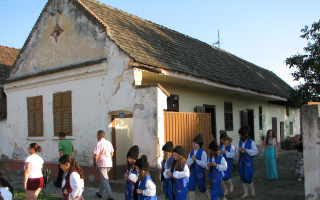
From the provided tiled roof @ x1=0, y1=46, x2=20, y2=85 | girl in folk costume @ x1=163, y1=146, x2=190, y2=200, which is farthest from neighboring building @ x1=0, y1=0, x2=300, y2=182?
girl in folk costume @ x1=163, y1=146, x2=190, y2=200

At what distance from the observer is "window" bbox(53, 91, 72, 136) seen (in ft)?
36.7

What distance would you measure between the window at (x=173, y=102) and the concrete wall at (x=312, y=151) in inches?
203

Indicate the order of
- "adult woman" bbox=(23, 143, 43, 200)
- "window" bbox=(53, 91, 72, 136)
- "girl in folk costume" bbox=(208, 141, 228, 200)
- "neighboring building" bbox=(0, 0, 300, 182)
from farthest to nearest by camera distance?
"window" bbox=(53, 91, 72, 136) → "neighboring building" bbox=(0, 0, 300, 182) → "girl in folk costume" bbox=(208, 141, 228, 200) → "adult woman" bbox=(23, 143, 43, 200)

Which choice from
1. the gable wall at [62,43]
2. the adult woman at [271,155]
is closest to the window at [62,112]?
the gable wall at [62,43]

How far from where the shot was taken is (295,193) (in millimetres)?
8719

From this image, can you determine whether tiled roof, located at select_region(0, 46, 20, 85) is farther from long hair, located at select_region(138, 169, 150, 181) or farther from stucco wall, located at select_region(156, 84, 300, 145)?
long hair, located at select_region(138, 169, 150, 181)

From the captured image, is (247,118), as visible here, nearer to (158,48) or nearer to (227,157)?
(158,48)

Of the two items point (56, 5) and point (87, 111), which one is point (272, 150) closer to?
point (87, 111)

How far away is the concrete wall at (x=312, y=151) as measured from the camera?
705cm

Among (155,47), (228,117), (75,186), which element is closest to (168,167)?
(75,186)

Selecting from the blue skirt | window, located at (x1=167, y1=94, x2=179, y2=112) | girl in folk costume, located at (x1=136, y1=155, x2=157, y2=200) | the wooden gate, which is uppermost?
window, located at (x1=167, y1=94, x2=179, y2=112)

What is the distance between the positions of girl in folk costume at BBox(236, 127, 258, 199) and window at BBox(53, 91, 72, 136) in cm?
574

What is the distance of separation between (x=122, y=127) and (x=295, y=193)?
5479mm

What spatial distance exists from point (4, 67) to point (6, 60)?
43.1 inches
